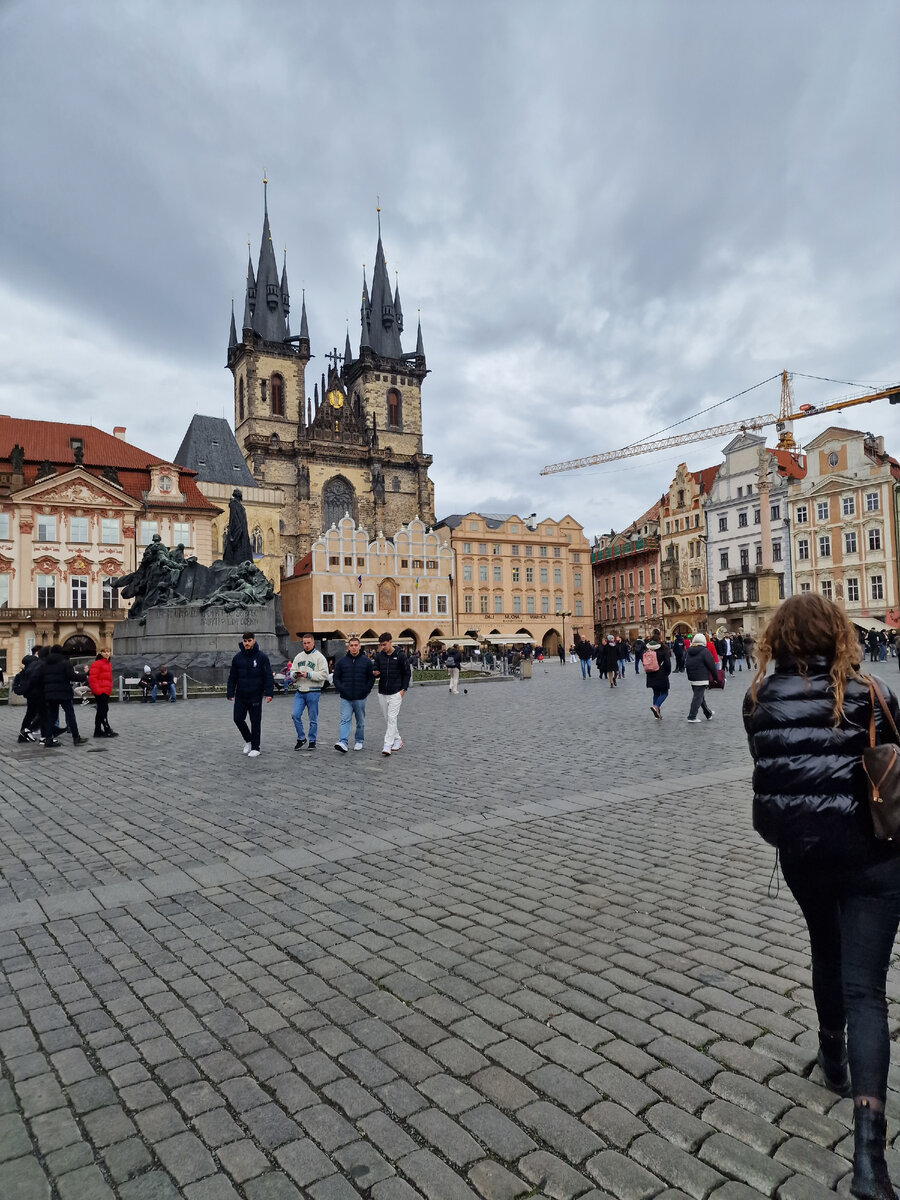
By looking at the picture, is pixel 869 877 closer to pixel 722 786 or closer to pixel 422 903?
pixel 422 903

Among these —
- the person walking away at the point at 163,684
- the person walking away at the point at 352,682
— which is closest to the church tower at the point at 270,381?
the person walking away at the point at 163,684

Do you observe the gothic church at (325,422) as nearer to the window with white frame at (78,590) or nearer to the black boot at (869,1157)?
the window with white frame at (78,590)

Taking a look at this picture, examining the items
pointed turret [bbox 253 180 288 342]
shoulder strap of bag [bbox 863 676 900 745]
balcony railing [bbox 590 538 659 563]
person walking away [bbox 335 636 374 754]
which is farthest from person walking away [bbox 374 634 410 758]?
pointed turret [bbox 253 180 288 342]

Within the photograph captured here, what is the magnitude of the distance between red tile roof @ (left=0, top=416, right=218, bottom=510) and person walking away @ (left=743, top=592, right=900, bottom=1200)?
52235 millimetres

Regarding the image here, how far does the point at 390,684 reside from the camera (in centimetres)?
1067

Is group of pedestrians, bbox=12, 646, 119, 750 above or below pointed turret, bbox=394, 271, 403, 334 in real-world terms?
below

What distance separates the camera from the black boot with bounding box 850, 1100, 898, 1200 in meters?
2.12

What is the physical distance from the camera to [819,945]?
103 inches

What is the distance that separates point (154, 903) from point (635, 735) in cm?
862

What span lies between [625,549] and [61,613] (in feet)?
161

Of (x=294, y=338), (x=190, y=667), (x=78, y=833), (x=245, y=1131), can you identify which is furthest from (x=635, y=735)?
(x=294, y=338)

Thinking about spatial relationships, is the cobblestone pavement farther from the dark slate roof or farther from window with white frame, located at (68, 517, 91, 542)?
the dark slate roof

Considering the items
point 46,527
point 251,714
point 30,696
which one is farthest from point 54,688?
point 46,527

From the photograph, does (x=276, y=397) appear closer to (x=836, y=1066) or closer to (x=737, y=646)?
(x=737, y=646)
